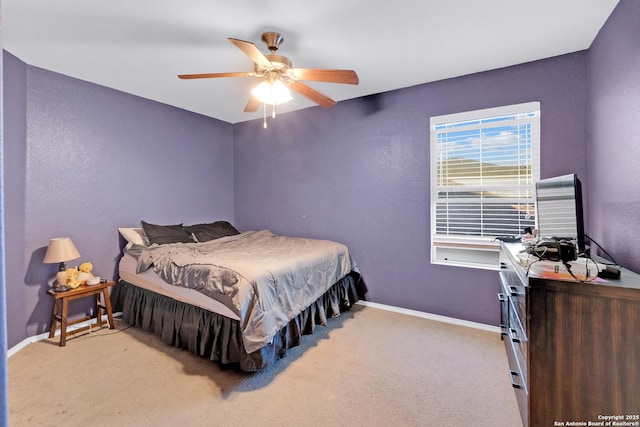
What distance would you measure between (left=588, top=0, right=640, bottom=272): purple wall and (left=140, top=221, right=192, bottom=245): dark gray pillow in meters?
3.79

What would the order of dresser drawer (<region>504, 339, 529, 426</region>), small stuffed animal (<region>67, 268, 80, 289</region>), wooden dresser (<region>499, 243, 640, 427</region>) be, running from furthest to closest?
1. small stuffed animal (<region>67, 268, 80, 289</region>)
2. dresser drawer (<region>504, 339, 529, 426</region>)
3. wooden dresser (<region>499, 243, 640, 427</region>)

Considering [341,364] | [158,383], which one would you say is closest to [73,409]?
[158,383]

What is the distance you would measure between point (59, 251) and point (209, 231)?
150 centimetres

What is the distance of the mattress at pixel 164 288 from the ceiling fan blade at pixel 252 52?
176 cm

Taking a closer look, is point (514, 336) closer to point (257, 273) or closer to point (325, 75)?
point (257, 273)

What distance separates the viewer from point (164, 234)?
3369mm

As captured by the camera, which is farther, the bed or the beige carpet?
the bed

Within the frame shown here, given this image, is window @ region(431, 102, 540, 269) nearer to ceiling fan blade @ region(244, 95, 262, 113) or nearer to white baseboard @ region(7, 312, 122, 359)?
ceiling fan blade @ region(244, 95, 262, 113)

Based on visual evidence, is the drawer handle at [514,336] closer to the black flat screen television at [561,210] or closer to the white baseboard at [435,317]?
the black flat screen television at [561,210]

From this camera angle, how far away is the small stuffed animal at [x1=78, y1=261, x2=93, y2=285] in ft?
9.33

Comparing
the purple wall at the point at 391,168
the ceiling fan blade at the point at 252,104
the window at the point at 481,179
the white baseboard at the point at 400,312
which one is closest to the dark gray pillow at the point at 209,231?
the purple wall at the point at 391,168

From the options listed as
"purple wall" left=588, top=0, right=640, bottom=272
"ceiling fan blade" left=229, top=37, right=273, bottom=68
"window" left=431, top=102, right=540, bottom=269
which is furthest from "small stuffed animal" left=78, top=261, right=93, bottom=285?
"purple wall" left=588, top=0, right=640, bottom=272

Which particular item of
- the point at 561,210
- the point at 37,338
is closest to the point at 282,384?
the point at 561,210

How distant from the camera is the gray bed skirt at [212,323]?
2.23 m
